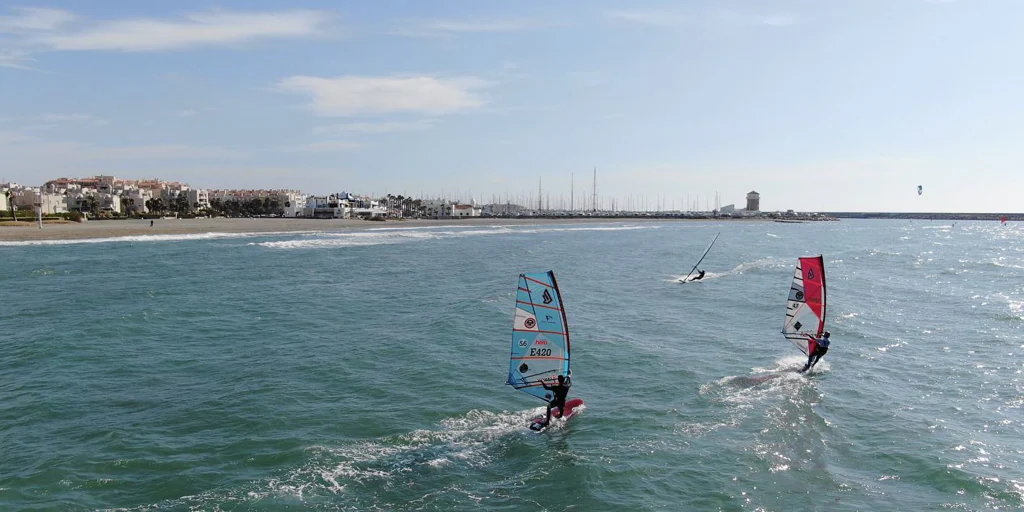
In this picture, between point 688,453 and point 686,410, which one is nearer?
point 688,453

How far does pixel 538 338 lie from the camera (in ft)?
51.1

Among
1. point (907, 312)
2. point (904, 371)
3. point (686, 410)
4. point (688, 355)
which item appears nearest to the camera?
point (686, 410)

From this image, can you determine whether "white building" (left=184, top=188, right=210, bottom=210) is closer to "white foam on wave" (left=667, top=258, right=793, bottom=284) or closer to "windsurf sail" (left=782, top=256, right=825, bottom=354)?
"white foam on wave" (left=667, top=258, right=793, bottom=284)

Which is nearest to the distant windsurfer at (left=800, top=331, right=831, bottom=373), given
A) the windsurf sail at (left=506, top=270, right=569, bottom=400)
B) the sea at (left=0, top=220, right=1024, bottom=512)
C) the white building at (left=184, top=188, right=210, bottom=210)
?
the sea at (left=0, top=220, right=1024, bottom=512)

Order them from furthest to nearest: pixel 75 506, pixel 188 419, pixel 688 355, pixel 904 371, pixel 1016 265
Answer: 1. pixel 1016 265
2. pixel 688 355
3. pixel 904 371
4. pixel 188 419
5. pixel 75 506

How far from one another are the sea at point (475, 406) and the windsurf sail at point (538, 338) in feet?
4.40

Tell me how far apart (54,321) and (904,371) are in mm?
33775

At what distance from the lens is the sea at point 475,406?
1240cm

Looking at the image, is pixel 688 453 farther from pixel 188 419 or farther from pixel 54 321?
pixel 54 321

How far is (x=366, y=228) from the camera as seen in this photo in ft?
414

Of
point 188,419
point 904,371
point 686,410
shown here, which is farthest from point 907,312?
point 188,419

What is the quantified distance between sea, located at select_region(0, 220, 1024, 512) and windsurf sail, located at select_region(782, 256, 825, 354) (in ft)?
3.81

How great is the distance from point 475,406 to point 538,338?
308cm

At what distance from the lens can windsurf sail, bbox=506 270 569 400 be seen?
15.2 meters
